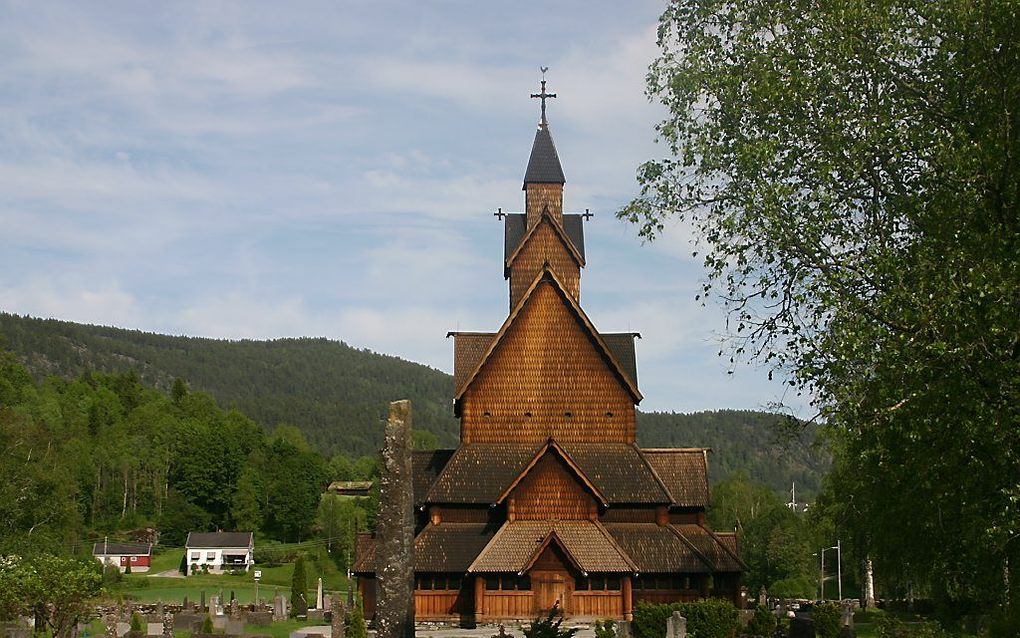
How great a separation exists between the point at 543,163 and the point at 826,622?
68.1 feet

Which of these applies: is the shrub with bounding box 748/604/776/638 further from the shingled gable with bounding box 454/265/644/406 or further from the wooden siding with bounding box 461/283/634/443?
the shingled gable with bounding box 454/265/644/406

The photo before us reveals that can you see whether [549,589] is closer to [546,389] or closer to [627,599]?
[627,599]

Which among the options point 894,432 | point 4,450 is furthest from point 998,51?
point 4,450

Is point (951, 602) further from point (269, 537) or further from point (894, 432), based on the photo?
point (269, 537)

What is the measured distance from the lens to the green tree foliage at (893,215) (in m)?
13.7

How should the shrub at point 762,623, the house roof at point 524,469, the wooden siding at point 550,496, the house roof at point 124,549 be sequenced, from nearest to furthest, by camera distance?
the shrub at point 762,623 → the wooden siding at point 550,496 → the house roof at point 524,469 → the house roof at point 124,549

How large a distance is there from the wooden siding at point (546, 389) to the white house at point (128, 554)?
56793 mm

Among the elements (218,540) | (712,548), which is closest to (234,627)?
(712,548)

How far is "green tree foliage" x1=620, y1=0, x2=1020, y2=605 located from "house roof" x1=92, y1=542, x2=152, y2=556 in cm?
8175

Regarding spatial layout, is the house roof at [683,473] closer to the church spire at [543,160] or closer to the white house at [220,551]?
the church spire at [543,160]

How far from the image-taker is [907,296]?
13883 millimetres

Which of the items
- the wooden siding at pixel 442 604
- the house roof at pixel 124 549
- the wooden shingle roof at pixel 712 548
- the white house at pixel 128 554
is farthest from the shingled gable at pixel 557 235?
the house roof at pixel 124 549

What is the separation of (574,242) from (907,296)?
30.1 m

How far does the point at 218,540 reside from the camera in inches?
3775
